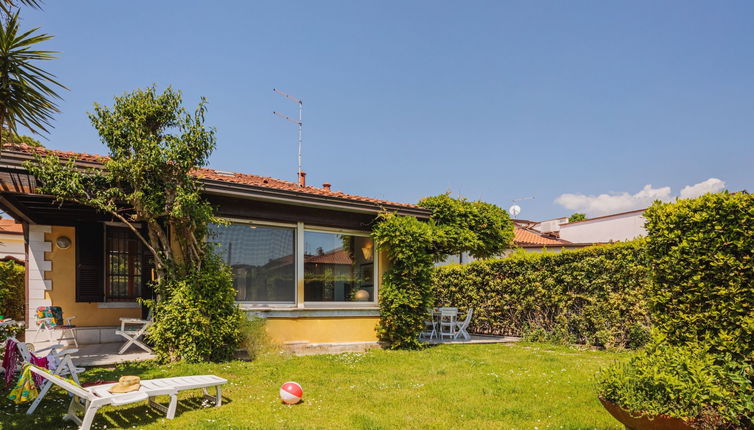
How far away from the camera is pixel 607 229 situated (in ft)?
81.1

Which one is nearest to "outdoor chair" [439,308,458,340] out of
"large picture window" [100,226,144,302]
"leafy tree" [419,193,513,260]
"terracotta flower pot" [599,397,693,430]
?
"leafy tree" [419,193,513,260]

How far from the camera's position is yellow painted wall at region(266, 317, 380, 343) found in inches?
346

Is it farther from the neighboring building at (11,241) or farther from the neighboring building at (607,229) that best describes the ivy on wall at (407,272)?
the neighboring building at (11,241)

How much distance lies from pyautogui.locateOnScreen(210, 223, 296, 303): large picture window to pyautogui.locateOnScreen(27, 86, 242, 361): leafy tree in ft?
2.66

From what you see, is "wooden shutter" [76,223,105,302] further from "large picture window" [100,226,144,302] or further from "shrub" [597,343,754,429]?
"shrub" [597,343,754,429]

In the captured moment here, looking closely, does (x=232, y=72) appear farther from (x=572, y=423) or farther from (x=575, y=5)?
(x=572, y=423)

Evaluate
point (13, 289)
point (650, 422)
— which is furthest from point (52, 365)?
point (13, 289)

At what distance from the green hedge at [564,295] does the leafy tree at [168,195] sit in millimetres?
7683

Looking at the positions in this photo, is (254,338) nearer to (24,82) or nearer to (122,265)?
(122,265)

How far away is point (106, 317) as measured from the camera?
10.0 m

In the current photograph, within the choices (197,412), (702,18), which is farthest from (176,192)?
(702,18)

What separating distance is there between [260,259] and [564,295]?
744 cm

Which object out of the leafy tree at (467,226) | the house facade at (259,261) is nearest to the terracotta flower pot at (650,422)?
the leafy tree at (467,226)

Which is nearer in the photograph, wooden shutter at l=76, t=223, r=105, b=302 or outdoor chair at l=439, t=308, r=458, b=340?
wooden shutter at l=76, t=223, r=105, b=302
